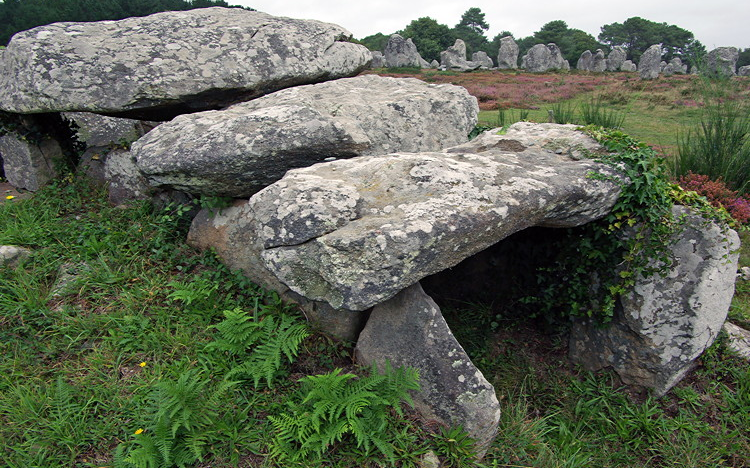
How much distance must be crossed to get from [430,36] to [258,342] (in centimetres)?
6479

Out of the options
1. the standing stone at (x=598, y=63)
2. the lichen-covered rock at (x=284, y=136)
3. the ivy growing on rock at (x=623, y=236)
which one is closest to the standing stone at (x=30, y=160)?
the lichen-covered rock at (x=284, y=136)

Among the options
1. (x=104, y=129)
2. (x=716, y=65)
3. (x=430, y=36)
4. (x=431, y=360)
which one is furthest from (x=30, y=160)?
(x=430, y=36)

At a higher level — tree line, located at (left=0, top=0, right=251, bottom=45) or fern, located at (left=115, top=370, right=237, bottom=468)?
tree line, located at (left=0, top=0, right=251, bottom=45)

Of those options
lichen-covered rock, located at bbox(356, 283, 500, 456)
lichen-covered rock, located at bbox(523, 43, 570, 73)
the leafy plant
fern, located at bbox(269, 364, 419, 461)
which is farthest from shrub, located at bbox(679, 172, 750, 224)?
lichen-covered rock, located at bbox(523, 43, 570, 73)

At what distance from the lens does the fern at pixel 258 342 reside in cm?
348

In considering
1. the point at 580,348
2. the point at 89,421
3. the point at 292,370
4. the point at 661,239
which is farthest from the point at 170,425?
the point at 661,239

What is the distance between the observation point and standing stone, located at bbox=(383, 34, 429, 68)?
1715 inches

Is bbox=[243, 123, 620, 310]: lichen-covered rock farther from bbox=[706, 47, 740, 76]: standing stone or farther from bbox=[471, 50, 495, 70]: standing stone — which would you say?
bbox=[471, 50, 495, 70]: standing stone

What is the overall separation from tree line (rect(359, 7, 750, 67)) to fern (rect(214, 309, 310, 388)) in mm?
59680

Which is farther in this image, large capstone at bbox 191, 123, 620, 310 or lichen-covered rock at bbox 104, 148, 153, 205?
lichen-covered rock at bbox 104, 148, 153, 205

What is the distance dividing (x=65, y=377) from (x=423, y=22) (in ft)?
225

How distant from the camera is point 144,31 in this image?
17.7 ft

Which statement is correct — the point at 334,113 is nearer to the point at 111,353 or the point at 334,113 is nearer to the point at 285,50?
the point at 285,50

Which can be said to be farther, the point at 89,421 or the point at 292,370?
the point at 292,370
